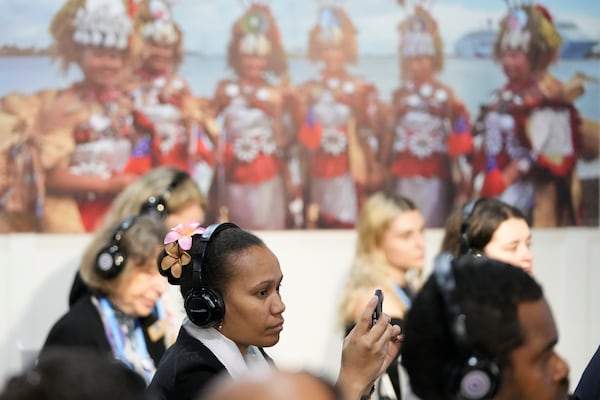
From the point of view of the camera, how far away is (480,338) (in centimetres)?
184

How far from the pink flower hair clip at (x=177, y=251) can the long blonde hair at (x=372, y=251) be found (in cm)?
177

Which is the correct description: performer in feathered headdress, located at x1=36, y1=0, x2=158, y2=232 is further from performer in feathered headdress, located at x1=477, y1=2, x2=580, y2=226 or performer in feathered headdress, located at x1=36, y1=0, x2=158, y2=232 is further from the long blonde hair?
performer in feathered headdress, located at x1=477, y1=2, x2=580, y2=226

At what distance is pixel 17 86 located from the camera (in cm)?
517

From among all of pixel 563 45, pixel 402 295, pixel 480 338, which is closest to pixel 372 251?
pixel 402 295

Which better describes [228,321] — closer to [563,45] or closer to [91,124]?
[91,124]

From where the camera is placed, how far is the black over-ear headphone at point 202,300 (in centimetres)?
267

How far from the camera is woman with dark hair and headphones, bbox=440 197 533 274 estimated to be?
3.98m

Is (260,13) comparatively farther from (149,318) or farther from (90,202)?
(149,318)

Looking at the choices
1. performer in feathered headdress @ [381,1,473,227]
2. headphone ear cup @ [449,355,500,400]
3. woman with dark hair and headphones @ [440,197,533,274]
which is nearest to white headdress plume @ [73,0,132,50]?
performer in feathered headdress @ [381,1,473,227]

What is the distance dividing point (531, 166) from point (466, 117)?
405mm

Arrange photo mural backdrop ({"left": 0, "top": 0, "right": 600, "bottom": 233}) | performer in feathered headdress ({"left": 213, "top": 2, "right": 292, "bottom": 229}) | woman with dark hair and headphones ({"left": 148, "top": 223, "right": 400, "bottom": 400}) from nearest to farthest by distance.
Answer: woman with dark hair and headphones ({"left": 148, "top": 223, "right": 400, "bottom": 400})
photo mural backdrop ({"left": 0, "top": 0, "right": 600, "bottom": 233})
performer in feathered headdress ({"left": 213, "top": 2, "right": 292, "bottom": 229})

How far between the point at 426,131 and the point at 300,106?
0.63 m

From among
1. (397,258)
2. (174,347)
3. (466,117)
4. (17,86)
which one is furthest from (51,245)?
(174,347)

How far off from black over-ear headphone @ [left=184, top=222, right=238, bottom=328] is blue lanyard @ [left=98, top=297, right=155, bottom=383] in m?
1.40
